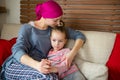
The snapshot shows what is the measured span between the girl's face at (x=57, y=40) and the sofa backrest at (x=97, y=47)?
0.49ft

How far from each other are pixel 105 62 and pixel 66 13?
2.29 feet

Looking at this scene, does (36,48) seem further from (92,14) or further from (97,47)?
(92,14)

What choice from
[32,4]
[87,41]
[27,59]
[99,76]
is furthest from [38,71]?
[32,4]

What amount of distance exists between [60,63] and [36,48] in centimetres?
24

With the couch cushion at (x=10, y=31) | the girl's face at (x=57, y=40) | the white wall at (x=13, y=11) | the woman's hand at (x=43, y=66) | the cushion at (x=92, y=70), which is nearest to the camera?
the woman's hand at (x=43, y=66)

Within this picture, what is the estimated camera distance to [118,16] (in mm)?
1795

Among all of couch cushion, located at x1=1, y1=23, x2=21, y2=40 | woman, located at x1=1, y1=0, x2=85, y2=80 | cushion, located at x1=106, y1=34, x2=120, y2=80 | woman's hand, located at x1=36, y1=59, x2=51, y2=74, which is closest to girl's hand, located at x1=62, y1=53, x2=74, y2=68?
woman, located at x1=1, y1=0, x2=85, y2=80

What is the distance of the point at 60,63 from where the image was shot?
4.96 ft

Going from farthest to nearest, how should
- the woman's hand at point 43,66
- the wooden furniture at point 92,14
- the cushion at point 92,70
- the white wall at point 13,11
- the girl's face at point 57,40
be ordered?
the white wall at point 13,11 < the wooden furniture at point 92,14 < the girl's face at point 57,40 < the cushion at point 92,70 < the woman's hand at point 43,66

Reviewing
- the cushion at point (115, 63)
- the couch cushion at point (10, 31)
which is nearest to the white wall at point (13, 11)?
the couch cushion at point (10, 31)

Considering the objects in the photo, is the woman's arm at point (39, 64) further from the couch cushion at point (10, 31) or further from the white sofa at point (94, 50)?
the couch cushion at point (10, 31)

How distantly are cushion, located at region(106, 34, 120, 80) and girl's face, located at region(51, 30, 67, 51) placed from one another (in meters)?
0.41

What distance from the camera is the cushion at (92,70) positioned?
56.8 inches

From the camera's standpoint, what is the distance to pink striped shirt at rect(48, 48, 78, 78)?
58.4 inches
